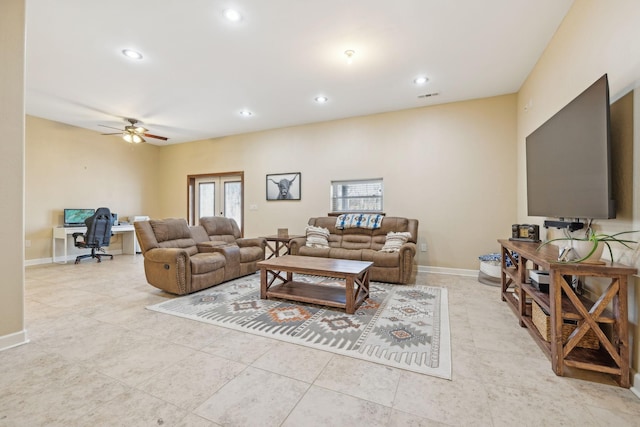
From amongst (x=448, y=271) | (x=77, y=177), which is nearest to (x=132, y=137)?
(x=77, y=177)

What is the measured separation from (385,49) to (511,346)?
302cm

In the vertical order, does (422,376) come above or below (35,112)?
below

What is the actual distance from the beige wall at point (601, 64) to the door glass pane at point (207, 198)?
641cm

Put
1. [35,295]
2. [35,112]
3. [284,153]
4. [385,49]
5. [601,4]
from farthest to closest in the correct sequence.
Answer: [284,153], [35,112], [35,295], [385,49], [601,4]

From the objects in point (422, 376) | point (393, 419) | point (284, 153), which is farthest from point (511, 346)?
point (284, 153)

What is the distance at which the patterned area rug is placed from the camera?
6.26 ft

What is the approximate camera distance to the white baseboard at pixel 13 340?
1935 mm

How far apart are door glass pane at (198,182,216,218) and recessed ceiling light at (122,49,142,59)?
3.83m

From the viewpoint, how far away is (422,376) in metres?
1.64

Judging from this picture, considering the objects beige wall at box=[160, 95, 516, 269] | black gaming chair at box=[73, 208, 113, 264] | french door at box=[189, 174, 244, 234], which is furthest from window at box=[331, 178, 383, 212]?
black gaming chair at box=[73, 208, 113, 264]

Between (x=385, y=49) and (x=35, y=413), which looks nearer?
(x=35, y=413)

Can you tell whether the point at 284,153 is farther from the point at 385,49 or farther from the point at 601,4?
the point at 601,4

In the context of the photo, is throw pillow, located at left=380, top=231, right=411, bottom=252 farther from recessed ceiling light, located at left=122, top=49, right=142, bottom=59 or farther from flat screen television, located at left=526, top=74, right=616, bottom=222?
recessed ceiling light, located at left=122, top=49, right=142, bottom=59

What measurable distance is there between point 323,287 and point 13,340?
263 centimetres
